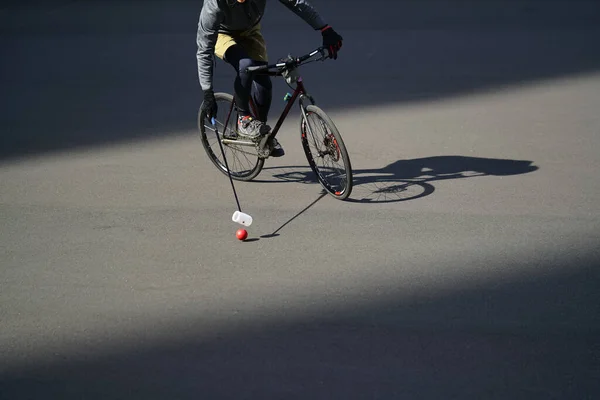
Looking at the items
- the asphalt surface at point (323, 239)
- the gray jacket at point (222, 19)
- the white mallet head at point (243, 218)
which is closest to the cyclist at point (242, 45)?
the gray jacket at point (222, 19)

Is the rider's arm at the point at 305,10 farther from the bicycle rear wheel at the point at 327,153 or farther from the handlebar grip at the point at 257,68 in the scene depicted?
the bicycle rear wheel at the point at 327,153

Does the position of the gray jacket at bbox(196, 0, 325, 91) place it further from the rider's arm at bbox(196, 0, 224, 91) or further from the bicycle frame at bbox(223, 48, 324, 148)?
the bicycle frame at bbox(223, 48, 324, 148)

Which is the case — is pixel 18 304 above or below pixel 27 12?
below

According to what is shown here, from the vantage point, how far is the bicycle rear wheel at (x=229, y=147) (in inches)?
301

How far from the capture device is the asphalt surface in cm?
474

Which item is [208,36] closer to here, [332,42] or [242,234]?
[332,42]

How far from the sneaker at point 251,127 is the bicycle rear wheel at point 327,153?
1.17 feet

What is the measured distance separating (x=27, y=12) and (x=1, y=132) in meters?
7.50

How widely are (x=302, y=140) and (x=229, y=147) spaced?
3.88 feet

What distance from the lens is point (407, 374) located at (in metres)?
4.60

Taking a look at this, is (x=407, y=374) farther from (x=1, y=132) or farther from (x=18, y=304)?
(x=1, y=132)

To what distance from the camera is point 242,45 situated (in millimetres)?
7309

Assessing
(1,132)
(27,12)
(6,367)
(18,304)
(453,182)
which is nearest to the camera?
(6,367)

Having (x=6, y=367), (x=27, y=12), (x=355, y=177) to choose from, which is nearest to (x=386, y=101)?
(x=355, y=177)
